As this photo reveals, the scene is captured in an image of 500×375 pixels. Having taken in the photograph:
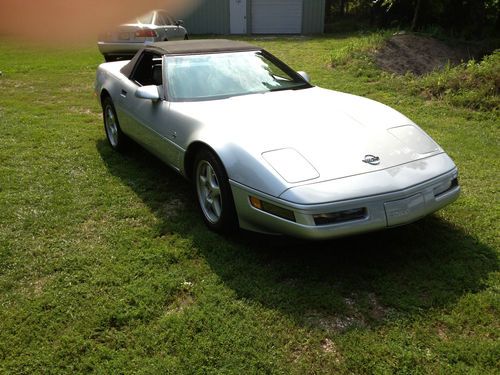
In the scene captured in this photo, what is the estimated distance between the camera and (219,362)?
243 centimetres

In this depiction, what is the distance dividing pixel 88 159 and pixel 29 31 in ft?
62.0

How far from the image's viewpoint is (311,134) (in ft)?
11.1

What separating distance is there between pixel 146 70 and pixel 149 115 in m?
0.82

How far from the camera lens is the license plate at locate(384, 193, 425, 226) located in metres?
2.95

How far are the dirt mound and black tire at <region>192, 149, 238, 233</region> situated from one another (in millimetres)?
7416

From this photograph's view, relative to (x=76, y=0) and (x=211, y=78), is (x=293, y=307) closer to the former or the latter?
(x=211, y=78)

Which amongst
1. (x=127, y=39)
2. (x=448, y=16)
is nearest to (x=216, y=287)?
(x=127, y=39)

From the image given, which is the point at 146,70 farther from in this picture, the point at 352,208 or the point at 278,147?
the point at 352,208

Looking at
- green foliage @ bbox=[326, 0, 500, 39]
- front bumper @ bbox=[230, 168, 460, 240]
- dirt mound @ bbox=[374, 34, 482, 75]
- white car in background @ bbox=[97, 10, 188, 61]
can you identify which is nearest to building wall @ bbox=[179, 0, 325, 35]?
green foliage @ bbox=[326, 0, 500, 39]

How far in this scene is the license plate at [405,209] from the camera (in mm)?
2953

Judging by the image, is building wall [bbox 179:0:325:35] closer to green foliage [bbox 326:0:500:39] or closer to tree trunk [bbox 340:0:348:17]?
green foliage [bbox 326:0:500:39]

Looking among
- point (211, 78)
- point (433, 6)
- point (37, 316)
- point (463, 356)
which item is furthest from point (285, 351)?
point (433, 6)

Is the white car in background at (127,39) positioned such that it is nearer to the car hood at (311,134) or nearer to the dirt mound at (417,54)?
the dirt mound at (417,54)

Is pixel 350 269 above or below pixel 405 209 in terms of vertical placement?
below
